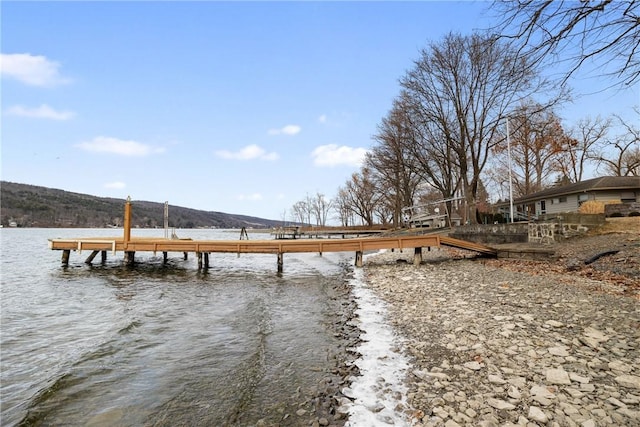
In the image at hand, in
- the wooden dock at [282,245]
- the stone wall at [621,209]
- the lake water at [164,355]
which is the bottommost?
the lake water at [164,355]

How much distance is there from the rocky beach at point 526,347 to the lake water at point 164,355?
1.63 m

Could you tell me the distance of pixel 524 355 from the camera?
4.54 meters

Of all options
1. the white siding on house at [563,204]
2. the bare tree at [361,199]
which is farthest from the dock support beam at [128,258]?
the bare tree at [361,199]

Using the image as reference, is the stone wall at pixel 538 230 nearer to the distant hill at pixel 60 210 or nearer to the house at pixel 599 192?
the house at pixel 599 192

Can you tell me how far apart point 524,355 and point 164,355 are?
5967mm

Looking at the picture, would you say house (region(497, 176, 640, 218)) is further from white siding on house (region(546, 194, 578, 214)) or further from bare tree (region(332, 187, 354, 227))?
bare tree (region(332, 187, 354, 227))

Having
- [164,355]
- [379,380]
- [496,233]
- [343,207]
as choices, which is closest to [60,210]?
[343,207]

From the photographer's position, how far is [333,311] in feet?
28.9

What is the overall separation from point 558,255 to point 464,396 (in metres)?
11.0

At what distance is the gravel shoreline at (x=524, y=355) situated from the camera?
3.30 meters

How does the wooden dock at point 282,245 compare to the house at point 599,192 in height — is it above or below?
below

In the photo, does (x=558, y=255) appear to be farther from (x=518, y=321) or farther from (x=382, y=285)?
(x=518, y=321)

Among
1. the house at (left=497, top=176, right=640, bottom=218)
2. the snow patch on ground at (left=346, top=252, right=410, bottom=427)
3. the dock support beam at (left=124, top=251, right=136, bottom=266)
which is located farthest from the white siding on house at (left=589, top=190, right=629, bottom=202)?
the dock support beam at (left=124, top=251, right=136, bottom=266)

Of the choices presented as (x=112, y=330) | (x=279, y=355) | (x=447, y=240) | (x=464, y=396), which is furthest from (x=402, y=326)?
(x=447, y=240)
